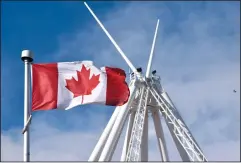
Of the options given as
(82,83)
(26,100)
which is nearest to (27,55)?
(26,100)

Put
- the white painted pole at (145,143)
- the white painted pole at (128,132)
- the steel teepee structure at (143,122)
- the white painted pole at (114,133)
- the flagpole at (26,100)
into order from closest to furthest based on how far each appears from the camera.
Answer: the flagpole at (26,100) < the white painted pole at (114,133) < the steel teepee structure at (143,122) < the white painted pole at (128,132) < the white painted pole at (145,143)

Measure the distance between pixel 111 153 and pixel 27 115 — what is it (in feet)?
63.1

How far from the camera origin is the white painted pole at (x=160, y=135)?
49656 millimetres

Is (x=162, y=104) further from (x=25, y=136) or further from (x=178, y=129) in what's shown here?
(x=25, y=136)

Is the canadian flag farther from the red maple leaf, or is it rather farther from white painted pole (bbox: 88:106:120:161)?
white painted pole (bbox: 88:106:120:161)

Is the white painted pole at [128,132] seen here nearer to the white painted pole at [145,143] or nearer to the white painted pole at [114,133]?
the white painted pole at [145,143]

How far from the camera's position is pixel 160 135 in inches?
1973

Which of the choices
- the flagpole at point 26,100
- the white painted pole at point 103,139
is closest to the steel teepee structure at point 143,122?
the white painted pole at point 103,139

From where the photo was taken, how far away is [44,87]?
26422 mm

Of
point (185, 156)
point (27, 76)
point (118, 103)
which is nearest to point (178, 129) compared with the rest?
point (185, 156)

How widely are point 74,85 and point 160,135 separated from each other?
2354cm

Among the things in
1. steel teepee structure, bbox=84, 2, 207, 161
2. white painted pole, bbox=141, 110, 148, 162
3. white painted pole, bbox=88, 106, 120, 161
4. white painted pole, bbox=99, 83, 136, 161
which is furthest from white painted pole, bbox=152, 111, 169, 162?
white painted pole, bbox=88, 106, 120, 161

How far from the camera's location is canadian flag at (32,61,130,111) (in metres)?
26.2

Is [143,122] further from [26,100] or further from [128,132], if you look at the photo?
[26,100]
